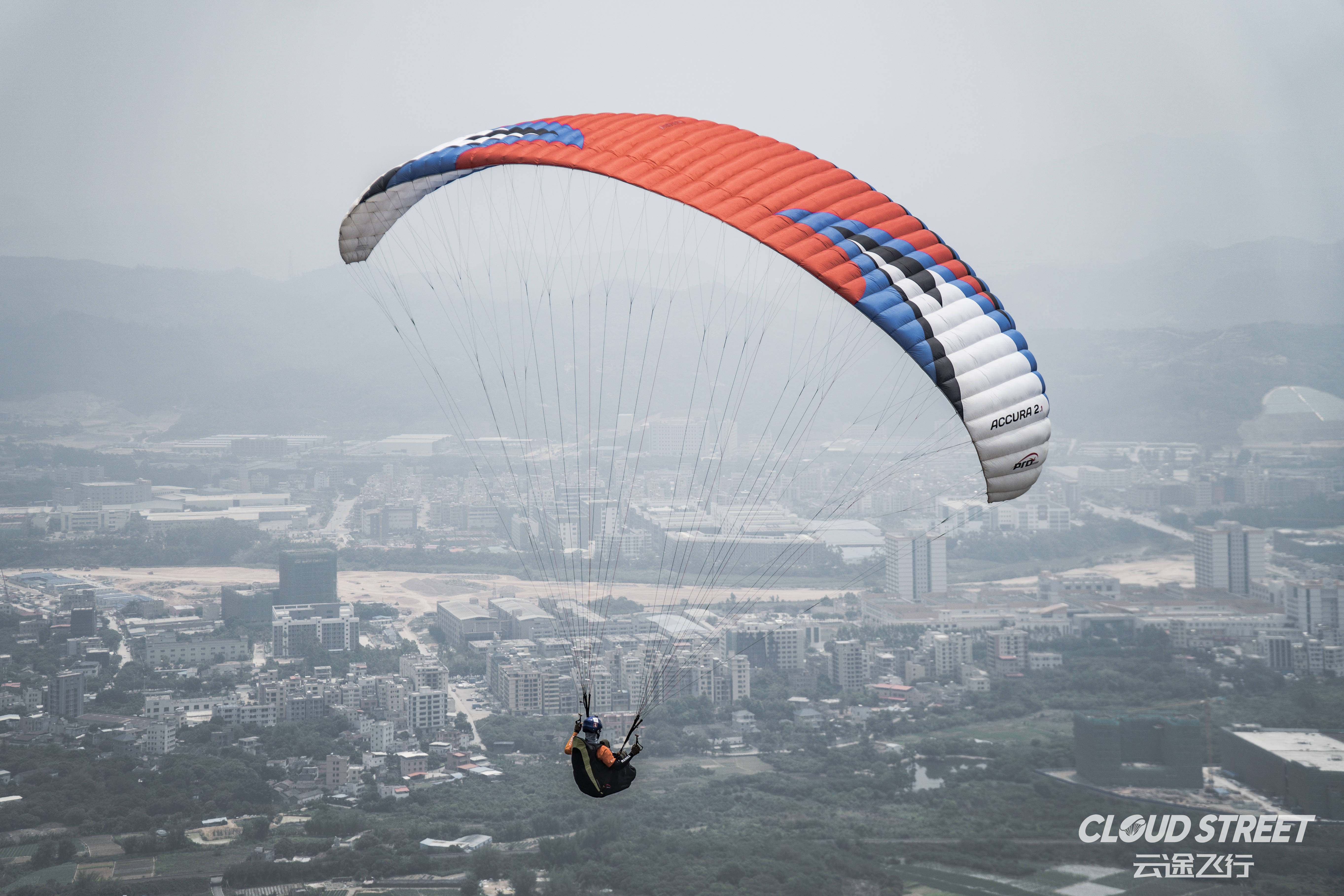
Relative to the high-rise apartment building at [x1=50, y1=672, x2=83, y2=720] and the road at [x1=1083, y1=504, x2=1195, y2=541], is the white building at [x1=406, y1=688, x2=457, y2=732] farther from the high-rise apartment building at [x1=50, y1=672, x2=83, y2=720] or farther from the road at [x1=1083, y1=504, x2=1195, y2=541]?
the road at [x1=1083, y1=504, x2=1195, y2=541]

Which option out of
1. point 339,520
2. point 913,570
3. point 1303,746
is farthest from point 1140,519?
point 339,520

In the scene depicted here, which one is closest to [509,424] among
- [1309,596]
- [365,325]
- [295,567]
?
[365,325]

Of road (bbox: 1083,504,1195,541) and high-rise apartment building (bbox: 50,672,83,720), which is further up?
road (bbox: 1083,504,1195,541)

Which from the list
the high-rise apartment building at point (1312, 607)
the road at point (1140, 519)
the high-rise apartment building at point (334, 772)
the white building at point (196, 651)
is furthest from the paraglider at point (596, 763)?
the road at point (1140, 519)

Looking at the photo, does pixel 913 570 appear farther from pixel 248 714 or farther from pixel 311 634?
pixel 248 714

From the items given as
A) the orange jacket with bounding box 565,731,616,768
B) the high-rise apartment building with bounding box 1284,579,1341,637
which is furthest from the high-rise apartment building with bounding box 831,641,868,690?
the orange jacket with bounding box 565,731,616,768
